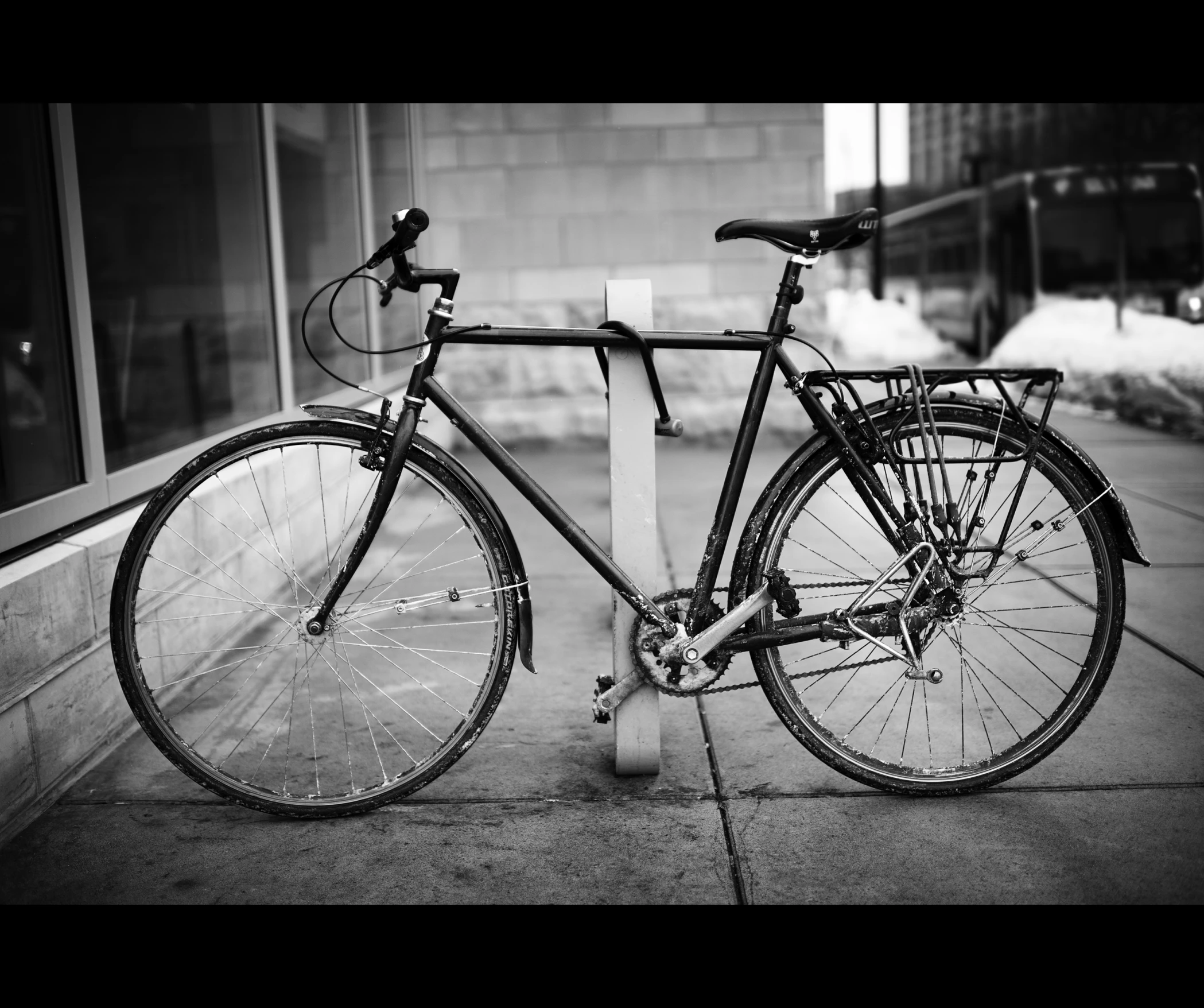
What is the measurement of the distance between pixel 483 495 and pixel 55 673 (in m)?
1.28

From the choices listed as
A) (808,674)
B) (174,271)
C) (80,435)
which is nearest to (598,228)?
(174,271)

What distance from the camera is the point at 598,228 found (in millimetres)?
9469

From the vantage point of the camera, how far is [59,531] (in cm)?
331

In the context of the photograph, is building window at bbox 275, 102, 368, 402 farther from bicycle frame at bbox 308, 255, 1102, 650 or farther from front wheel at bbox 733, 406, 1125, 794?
front wheel at bbox 733, 406, 1125, 794

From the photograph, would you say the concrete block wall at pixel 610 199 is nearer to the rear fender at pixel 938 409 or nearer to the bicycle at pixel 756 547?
the bicycle at pixel 756 547

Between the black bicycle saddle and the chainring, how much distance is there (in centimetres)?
90

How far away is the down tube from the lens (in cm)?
280

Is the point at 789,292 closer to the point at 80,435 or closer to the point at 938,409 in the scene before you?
the point at 938,409

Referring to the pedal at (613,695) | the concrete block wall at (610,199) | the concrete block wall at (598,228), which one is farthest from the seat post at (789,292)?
the concrete block wall at (610,199)

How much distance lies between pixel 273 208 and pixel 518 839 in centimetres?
402

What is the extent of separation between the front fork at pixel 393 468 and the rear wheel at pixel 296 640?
4 cm
